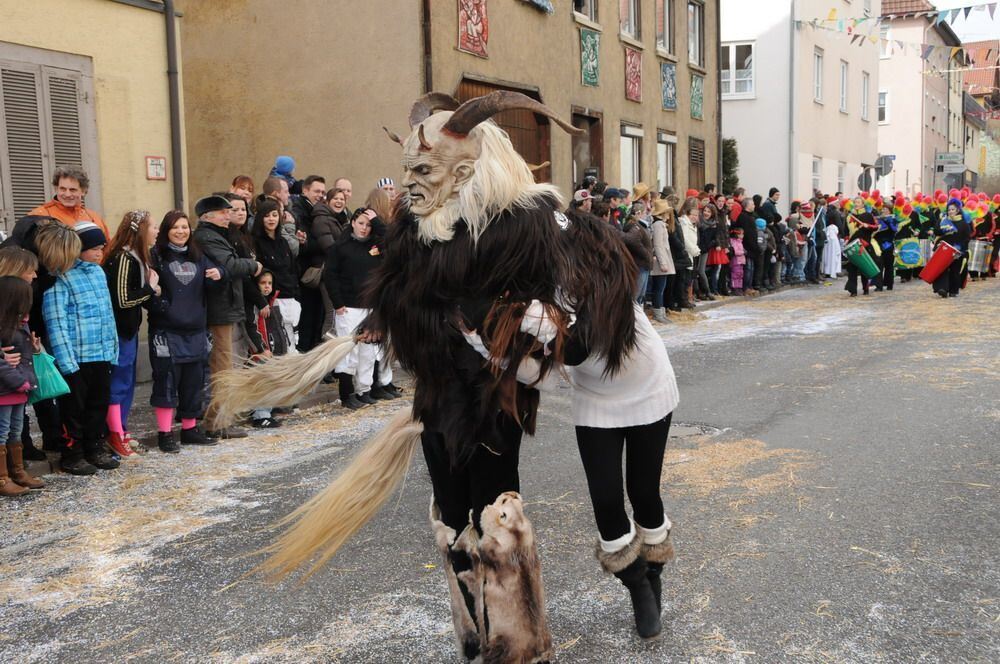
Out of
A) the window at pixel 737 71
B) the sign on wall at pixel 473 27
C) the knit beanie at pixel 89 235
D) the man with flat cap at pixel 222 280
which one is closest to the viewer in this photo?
the knit beanie at pixel 89 235

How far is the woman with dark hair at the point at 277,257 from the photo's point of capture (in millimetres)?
8648

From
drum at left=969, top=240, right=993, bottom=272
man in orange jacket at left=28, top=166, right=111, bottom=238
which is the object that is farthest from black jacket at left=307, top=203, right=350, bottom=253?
drum at left=969, top=240, right=993, bottom=272

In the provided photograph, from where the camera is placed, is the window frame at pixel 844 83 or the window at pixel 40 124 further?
the window frame at pixel 844 83

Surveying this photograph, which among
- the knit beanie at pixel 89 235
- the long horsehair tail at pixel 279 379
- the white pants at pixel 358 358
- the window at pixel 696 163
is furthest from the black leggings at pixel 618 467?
the window at pixel 696 163

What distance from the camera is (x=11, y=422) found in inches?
239

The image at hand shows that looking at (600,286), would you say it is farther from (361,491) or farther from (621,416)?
(361,491)

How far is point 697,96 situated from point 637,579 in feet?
73.6

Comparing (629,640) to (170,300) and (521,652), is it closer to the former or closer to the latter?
(521,652)

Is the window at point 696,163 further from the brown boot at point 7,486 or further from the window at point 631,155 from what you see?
the brown boot at point 7,486

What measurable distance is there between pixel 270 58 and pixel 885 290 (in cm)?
1296

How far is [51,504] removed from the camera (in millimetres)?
5820

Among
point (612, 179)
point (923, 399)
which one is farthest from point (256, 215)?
point (612, 179)

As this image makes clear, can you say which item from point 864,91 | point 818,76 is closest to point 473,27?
point 818,76

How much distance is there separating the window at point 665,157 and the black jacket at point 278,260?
1482 cm
